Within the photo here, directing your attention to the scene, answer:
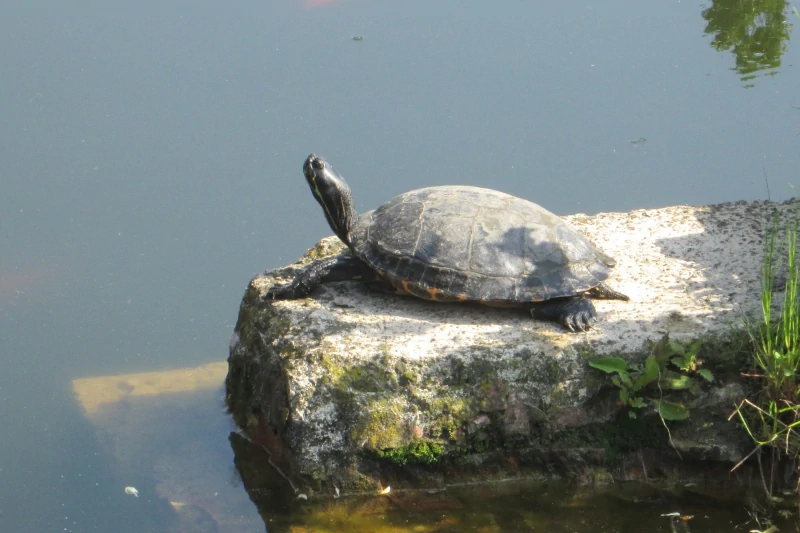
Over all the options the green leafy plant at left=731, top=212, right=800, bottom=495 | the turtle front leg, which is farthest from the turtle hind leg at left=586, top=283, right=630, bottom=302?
the turtle front leg

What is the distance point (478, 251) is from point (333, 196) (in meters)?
1.09

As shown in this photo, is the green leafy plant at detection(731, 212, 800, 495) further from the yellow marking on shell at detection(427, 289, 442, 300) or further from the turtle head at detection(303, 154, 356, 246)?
the turtle head at detection(303, 154, 356, 246)

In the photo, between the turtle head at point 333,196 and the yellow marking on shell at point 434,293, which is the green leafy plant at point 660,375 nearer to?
the yellow marking on shell at point 434,293

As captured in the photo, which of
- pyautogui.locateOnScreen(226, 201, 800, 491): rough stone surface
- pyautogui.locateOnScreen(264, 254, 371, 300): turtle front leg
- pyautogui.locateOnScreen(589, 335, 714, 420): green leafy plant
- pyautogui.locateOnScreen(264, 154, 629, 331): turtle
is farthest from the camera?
pyautogui.locateOnScreen(264, 254, 371, 300): turtle front leg

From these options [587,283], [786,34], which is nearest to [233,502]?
[587,283]

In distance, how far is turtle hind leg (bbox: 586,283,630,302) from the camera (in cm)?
563

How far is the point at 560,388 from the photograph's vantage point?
5020 mm

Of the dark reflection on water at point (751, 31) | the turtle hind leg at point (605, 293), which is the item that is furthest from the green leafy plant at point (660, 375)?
the dark reflection on water at point (751, 31)

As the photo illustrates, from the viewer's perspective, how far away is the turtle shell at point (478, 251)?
17.9ft

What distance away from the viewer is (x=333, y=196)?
6.02 meters

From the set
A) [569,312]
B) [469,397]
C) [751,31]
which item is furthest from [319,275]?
[751,31]

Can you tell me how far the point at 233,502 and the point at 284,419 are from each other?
673 millimetres

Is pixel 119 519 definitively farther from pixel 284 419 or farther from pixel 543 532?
pixel 543 532

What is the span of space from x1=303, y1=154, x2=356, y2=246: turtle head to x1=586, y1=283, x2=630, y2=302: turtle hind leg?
158 centimetres
